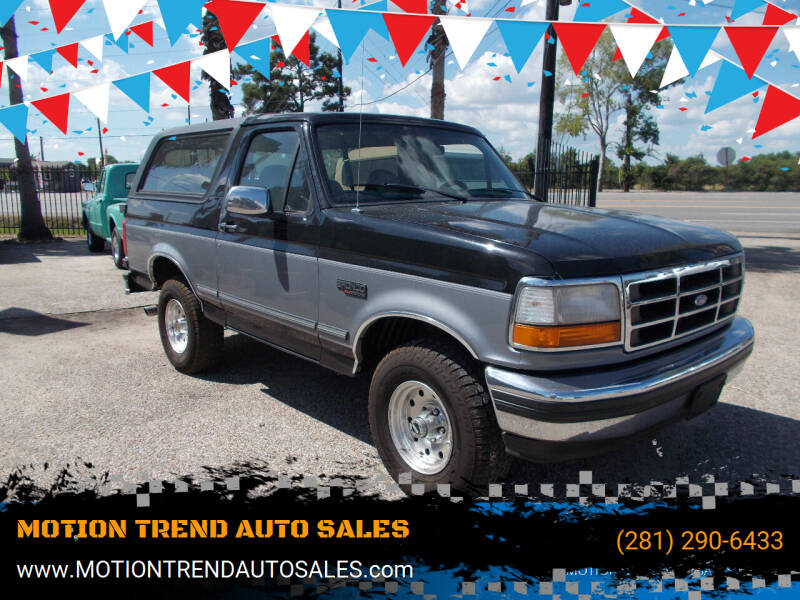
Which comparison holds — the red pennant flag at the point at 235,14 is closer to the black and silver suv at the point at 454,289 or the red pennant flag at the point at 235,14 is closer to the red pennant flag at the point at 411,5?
the red pennant flag at the point at 411,5

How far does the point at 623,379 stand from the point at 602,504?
3.06 feet

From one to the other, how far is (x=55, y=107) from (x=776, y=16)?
7121 millimetres

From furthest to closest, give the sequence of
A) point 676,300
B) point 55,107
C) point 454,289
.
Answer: point 55,107 → point 676,300 → point 454,289

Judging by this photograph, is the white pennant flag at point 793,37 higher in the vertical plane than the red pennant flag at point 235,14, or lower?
lower

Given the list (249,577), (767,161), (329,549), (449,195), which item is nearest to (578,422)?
(329,549)

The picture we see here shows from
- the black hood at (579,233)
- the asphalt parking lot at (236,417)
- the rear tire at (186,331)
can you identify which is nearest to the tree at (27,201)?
the asphalt parking lot at (236,417)

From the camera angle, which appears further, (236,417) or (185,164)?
(185,164)

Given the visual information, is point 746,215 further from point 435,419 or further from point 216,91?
point 435,419

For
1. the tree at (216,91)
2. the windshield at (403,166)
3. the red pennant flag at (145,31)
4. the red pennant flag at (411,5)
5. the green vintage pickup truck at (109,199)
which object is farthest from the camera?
the tree at (216,91)

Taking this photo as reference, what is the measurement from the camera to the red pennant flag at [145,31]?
6035 millimetres

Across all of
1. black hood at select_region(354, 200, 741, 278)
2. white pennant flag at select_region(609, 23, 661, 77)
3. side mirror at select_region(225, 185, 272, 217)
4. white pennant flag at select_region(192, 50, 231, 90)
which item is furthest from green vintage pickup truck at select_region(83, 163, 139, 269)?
black hood at select_region(354, 200, 741, 278)

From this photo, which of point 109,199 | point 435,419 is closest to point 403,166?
point 435,419

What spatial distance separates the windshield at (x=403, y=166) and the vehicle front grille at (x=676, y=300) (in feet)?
4.80

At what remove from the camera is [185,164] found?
5.04m
